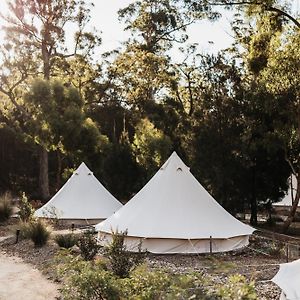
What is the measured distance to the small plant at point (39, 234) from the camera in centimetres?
1215

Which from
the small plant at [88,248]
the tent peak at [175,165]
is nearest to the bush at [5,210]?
the tent peak at [175,165]

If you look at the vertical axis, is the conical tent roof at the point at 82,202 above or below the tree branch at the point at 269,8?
below

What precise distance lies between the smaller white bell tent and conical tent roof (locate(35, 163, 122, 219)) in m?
11.1

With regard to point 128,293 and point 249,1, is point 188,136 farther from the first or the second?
point 128,293

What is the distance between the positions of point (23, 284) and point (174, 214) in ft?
14.4

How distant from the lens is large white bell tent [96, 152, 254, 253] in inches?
456

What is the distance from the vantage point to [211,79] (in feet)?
66.6

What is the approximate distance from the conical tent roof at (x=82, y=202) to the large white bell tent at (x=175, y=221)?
446cm

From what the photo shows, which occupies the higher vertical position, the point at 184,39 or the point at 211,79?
the point at 184,39

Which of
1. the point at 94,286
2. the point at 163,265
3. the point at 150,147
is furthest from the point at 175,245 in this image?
the point at 150,147

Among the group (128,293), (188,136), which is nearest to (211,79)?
(188,136)

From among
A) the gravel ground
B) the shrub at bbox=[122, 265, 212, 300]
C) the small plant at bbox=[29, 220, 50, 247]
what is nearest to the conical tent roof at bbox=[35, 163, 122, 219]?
the gravel ground

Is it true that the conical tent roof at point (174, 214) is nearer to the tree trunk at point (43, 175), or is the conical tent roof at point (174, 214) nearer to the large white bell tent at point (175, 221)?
the large white bell tent at point (175, 221)

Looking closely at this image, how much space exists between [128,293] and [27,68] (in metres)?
20.5
